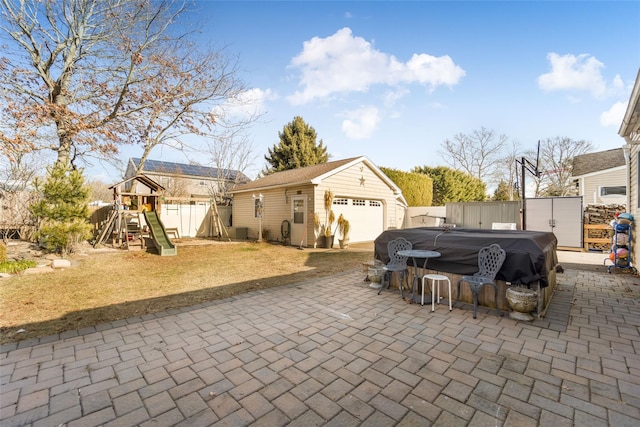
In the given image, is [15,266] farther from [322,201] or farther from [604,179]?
[604,179]

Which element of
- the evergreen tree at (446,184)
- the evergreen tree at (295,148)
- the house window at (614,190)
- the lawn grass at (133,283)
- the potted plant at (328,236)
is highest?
the evergreen tree at (295,148)

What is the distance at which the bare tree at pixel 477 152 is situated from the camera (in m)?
28.6

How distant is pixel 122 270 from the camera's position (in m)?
6.96

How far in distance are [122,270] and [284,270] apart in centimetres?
408

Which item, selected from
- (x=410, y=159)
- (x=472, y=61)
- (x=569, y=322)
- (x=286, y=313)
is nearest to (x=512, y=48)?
(x=472, y=61)

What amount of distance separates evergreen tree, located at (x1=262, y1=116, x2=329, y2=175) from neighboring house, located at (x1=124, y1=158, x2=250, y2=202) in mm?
3775

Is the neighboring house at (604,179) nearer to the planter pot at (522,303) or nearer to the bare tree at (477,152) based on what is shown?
the bare tree at (477,152)

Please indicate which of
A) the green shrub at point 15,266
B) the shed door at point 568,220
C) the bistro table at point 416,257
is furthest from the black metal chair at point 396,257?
the shed door at point 568,220

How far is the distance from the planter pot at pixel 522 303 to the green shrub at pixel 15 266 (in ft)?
32.6

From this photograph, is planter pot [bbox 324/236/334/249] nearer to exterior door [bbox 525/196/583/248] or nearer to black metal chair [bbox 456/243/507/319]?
black metal chair [bbox 456/243/507/319]

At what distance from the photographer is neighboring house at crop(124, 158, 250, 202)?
2284 cm

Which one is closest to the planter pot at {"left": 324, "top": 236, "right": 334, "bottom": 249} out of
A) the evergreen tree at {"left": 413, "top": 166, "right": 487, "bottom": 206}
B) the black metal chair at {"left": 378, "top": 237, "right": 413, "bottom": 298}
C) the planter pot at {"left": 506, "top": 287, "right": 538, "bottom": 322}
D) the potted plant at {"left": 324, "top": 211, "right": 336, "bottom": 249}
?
the potted plant at {"left": 324, "top": 211, "right": 336, "bottom": 249}

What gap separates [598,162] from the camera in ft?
52.1

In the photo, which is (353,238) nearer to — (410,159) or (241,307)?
(241,307)
